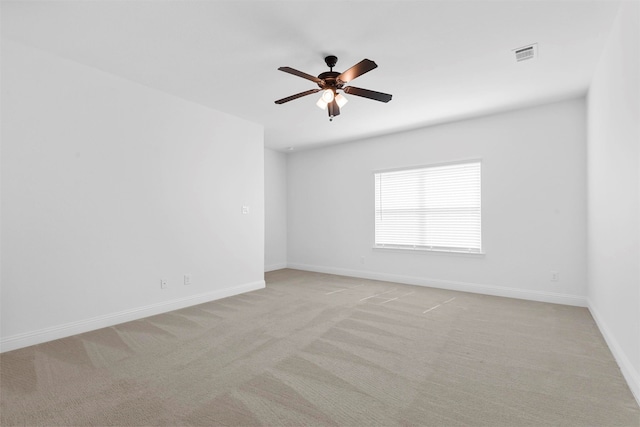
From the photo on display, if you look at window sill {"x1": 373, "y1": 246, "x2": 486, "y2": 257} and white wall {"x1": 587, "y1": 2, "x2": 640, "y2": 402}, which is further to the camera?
window sill {"x1": 373, "y1": 246, "x2": 486, "y2": 257}

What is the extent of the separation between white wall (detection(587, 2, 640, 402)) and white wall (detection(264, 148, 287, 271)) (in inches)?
212

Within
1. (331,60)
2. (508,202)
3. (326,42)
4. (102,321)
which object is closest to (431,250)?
(508,202)

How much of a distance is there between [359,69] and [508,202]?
10.8 feet

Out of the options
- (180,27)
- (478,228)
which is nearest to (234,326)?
(180,27)

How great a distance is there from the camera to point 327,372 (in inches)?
93.4

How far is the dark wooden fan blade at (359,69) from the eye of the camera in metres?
2.45

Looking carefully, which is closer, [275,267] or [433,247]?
[433,247]

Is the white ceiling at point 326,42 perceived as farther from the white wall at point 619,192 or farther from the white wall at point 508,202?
the white wall at point 508,202

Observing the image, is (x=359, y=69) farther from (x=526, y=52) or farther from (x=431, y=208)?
(x=431, y=208)

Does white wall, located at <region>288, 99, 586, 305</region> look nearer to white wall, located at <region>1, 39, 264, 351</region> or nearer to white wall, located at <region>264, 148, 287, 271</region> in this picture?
white wall, located at <region>264, 148, 287, 271</region>

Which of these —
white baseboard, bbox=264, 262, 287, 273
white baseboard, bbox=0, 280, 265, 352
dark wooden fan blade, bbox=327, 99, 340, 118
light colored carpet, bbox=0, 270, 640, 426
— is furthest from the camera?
white baseboard, bbox=264, 262, 287, 273

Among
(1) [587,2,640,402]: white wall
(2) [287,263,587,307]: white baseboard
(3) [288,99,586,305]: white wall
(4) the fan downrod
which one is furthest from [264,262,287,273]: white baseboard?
(1) [587,2,640,402]: white wall

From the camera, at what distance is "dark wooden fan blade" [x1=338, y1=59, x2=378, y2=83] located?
2.45 meters

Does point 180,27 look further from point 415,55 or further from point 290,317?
point 290,317
